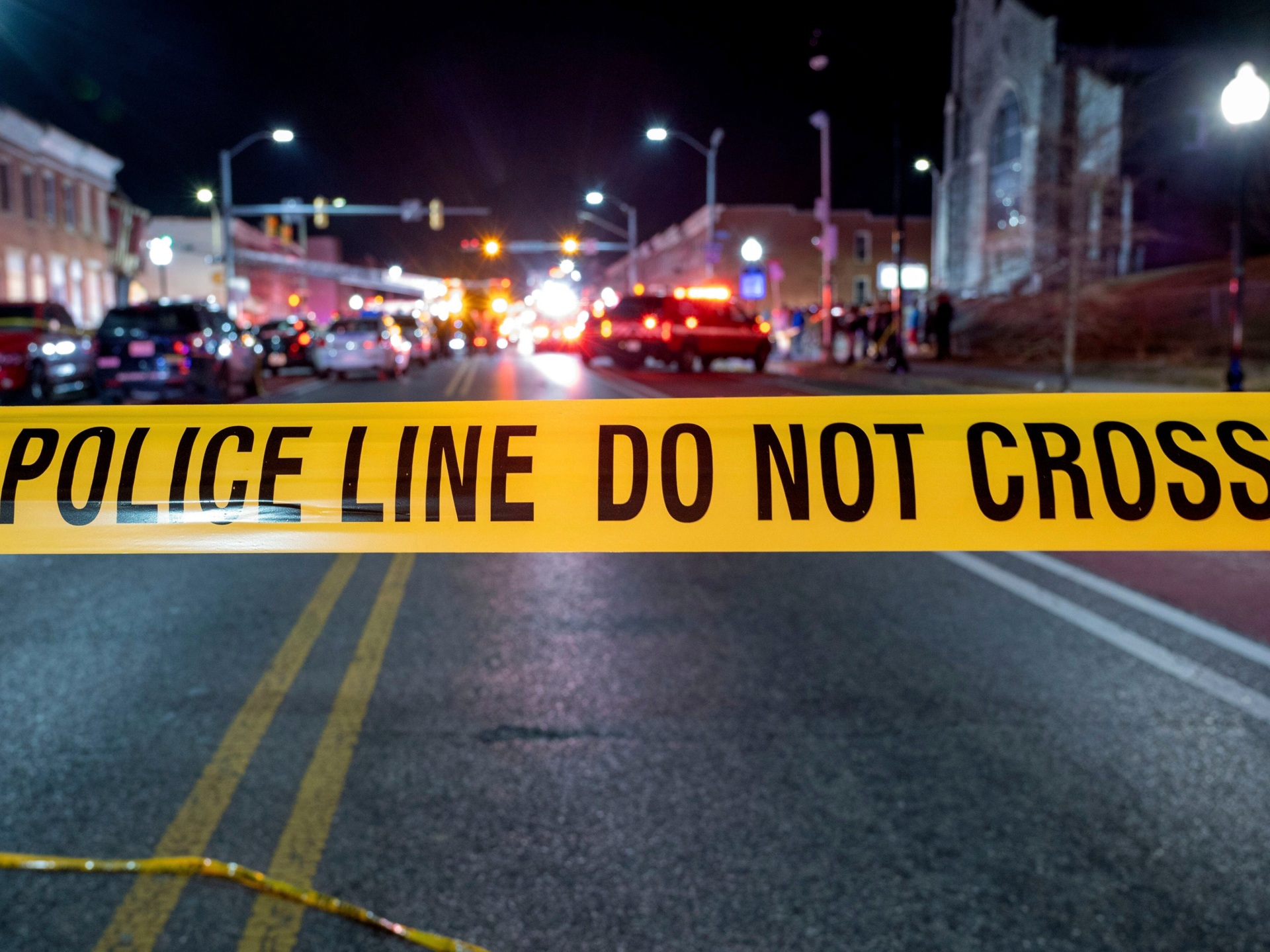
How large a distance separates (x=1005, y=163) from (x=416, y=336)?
28.6 m

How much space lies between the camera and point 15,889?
17.7ft

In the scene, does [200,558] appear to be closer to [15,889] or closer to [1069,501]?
[15,889]

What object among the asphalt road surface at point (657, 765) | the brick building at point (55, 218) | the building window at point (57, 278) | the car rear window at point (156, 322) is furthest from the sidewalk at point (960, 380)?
the building window at point (57, 278)

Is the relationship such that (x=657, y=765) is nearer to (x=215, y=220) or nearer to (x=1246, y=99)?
(x=1246, y=99)

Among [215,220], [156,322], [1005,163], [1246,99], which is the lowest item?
[156,322]

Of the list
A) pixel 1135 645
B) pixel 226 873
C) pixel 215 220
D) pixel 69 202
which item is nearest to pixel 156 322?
pixel 1135 645

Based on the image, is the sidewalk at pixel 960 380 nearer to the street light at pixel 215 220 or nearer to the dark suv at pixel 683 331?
the dark suv at pixel 683 331

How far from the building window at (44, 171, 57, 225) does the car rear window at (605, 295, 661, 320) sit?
30797 millimetres

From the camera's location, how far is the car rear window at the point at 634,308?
25.1 metres

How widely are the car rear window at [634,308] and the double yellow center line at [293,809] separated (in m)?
16.2

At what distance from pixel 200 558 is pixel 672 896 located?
9.03 m

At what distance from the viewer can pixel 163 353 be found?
69.4 ft

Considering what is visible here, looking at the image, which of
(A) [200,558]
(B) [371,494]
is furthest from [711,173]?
(B) [371,494]

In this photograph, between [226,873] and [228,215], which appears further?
[228,215]
